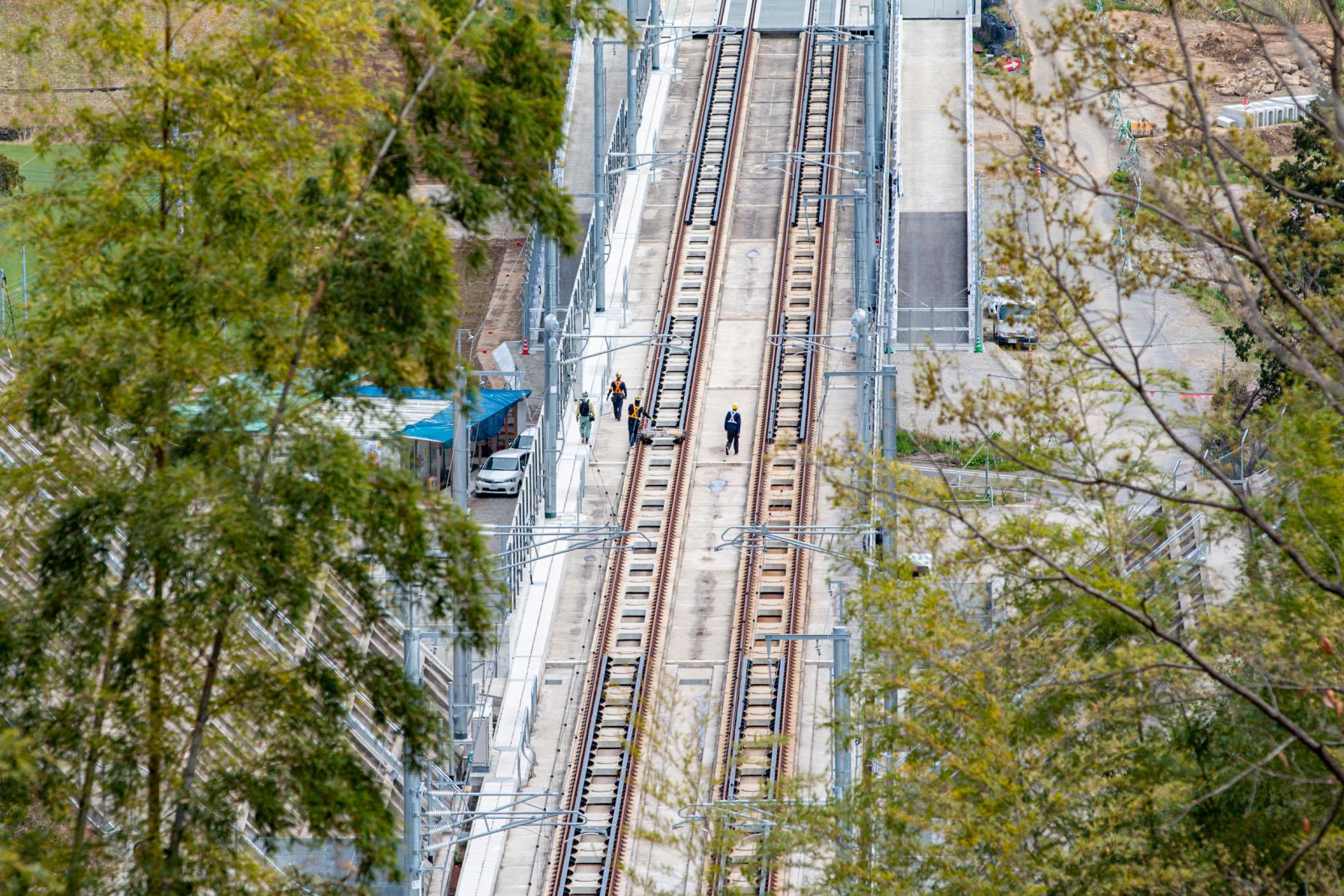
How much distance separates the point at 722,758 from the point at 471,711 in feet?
14.9

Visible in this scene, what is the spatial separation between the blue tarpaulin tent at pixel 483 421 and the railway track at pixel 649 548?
17.0ft

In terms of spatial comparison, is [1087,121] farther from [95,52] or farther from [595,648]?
[95,52]

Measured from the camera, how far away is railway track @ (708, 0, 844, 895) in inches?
1286

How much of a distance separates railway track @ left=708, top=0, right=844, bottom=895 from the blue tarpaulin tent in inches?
299

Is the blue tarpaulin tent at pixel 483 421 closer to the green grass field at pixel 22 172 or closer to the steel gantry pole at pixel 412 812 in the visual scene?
the green grass field at pixel 22 172

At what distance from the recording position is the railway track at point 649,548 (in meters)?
31.6

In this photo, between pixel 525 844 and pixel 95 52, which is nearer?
pixel 95 52

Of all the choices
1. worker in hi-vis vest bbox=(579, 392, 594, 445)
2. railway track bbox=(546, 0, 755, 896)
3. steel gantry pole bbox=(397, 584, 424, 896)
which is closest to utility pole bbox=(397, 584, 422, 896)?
steel gantry pole bbox=(397, 584, 424, 896)

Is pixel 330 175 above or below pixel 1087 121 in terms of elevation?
below

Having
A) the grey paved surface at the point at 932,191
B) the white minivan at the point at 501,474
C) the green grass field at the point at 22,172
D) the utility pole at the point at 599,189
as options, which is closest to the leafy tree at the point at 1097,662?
the utility pole at the point at 599,189

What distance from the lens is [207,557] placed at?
13.4m

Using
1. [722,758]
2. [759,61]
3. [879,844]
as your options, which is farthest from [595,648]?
[759,61]

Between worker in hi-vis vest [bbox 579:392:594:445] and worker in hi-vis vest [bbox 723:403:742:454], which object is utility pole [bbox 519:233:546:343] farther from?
worker in hi-vis vest [bbox 723:403:742:454]

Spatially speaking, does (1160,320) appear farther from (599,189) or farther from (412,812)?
(412,812)
